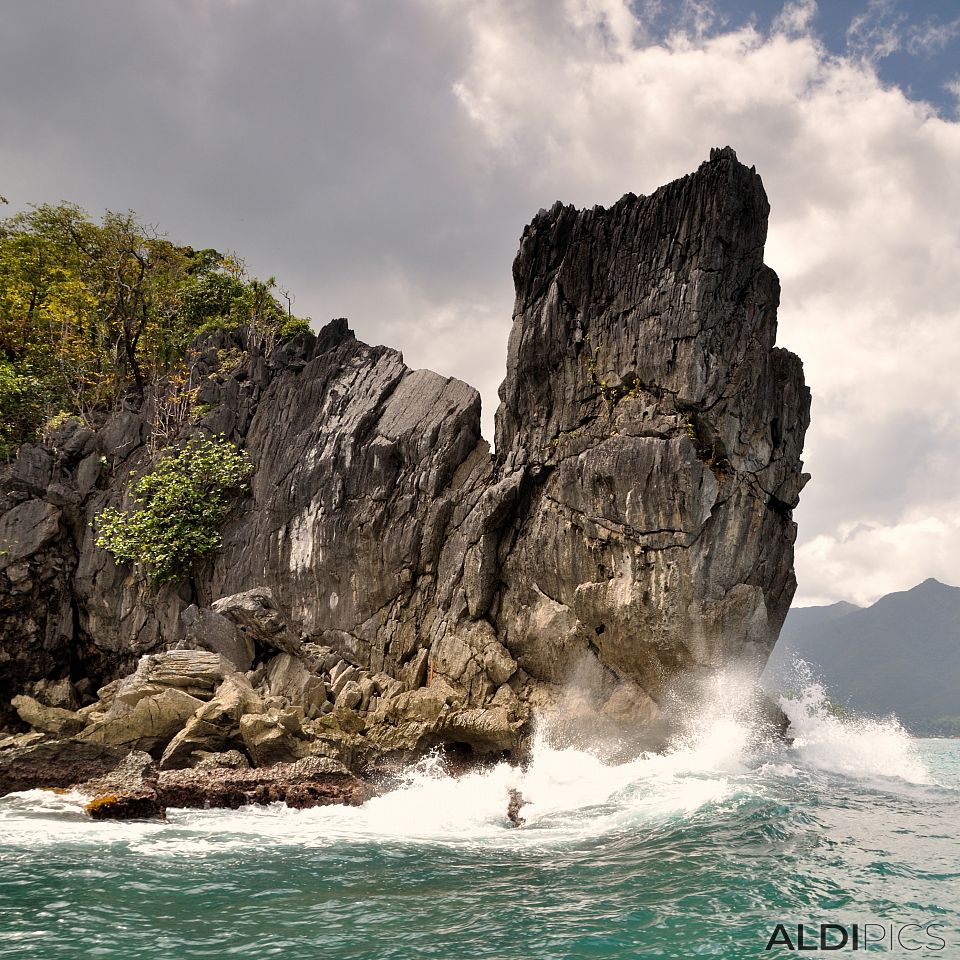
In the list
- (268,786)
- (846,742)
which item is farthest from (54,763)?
(846,742)

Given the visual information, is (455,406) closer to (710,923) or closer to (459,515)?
(459,515)

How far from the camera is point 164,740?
666 inches

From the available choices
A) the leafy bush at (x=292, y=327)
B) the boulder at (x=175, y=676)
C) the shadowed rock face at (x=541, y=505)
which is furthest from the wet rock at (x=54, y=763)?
the leafy bush at (x=292, y=327)

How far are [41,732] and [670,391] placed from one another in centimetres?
1904

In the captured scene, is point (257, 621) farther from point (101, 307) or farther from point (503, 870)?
point (101, 307)

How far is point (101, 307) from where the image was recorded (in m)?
32.2

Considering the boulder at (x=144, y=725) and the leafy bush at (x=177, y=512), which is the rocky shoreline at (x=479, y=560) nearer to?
the boulder at (x=144, y=725)

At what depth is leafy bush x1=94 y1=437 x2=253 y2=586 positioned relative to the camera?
23.4m

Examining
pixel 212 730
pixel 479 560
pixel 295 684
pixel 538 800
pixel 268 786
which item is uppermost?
pixel 479 560

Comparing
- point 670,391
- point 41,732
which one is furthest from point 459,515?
point 41,732

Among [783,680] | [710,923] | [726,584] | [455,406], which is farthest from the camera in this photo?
[455,406]

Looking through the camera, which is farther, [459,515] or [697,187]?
[459,515]

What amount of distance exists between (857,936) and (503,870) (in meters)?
4.85

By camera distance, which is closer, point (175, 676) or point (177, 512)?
point (175, 676)
